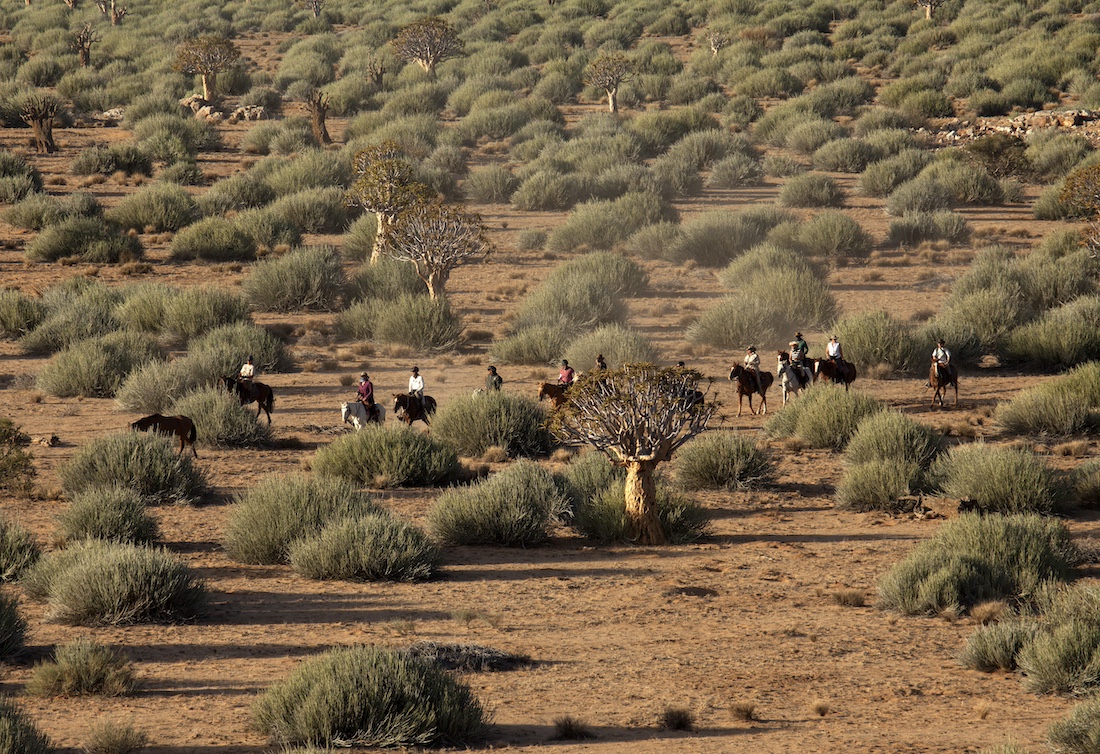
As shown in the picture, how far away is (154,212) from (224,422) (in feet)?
61.0

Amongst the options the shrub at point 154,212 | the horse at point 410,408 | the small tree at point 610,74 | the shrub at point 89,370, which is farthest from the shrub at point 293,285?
the small tree at point 610,74

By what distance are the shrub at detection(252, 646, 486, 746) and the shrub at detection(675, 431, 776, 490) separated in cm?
862

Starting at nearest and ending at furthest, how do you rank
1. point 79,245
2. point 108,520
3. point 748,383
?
point 108,520 < point 748,383 < point 79,245

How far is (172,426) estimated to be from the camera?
58.1ft

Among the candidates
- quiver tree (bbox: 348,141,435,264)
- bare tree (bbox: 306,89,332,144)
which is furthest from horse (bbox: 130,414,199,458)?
bare tree (bbox: 306,89,332,144)

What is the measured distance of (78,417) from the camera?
20750 millimetres

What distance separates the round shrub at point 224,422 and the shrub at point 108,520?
490cm

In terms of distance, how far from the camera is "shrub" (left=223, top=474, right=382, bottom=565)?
13.7m

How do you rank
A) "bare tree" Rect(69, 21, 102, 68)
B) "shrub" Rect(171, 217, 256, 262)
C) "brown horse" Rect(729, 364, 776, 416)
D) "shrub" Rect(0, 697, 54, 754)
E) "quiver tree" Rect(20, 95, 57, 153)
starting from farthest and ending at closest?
"bare tree" Rect(69, 21, 102, 68) → "quiver tree" Rect(20, 95, 57, 153) → "shrub" Rect(171, 217, 256, 262) → "brown horse" Rect(729, 364, 776, 416) → "shrub" Rect(0, 697, 54, 754)

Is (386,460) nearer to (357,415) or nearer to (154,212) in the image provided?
(357,415)

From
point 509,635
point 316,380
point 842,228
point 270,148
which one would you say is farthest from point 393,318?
point 270,148

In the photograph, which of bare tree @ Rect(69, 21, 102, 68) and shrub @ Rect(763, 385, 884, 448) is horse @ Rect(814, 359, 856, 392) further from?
bare tree @ Rect(69, 21, 102, 68)

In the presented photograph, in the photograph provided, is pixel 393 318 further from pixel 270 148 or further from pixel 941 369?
pixel 270 148

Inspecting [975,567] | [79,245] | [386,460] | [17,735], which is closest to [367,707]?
[17,735]
